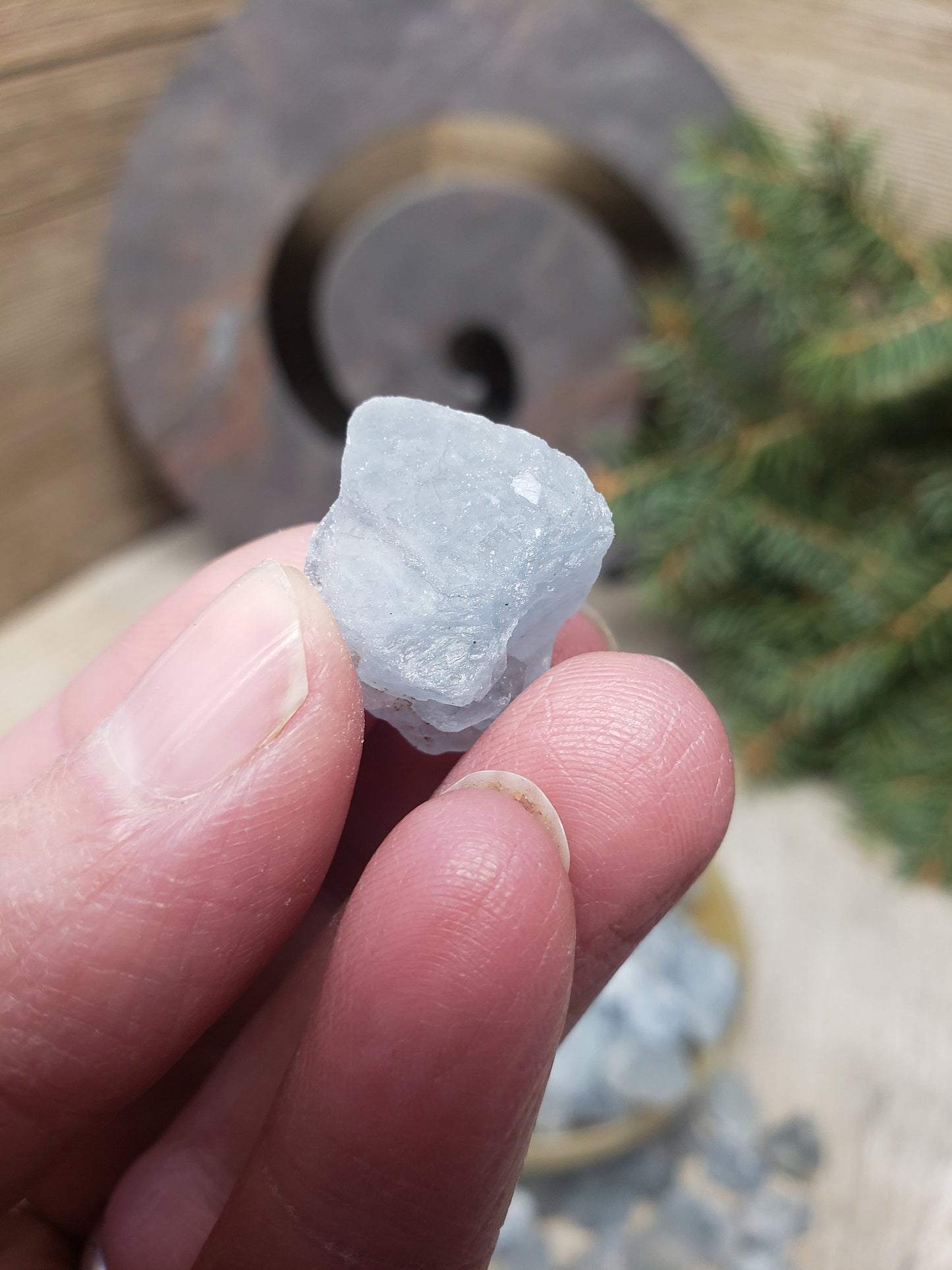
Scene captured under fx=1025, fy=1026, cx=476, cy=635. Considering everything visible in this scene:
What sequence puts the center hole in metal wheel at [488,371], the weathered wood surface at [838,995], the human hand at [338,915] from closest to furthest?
the human hand at [338,915], the weathered wood surface at [838,995], the center hole in metal wheel at [488,371]

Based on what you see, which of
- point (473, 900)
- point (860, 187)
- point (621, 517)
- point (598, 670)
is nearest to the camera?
point (473, 900)

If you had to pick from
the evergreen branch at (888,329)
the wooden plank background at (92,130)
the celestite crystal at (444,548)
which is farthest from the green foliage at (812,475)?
the celestite crystal at (444,548)

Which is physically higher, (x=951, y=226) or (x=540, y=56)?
(x=540, y=56)

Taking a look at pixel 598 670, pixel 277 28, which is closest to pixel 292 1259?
pixel 598 670

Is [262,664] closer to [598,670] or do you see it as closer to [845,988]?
[598,670]

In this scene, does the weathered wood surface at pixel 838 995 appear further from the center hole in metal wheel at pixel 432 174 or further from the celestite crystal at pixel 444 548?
the celestite crystal at pixel 444 548

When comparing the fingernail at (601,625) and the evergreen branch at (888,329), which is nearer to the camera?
the fingernail at (601,625)

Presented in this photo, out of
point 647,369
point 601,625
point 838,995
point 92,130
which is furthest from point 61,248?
point 838,995
